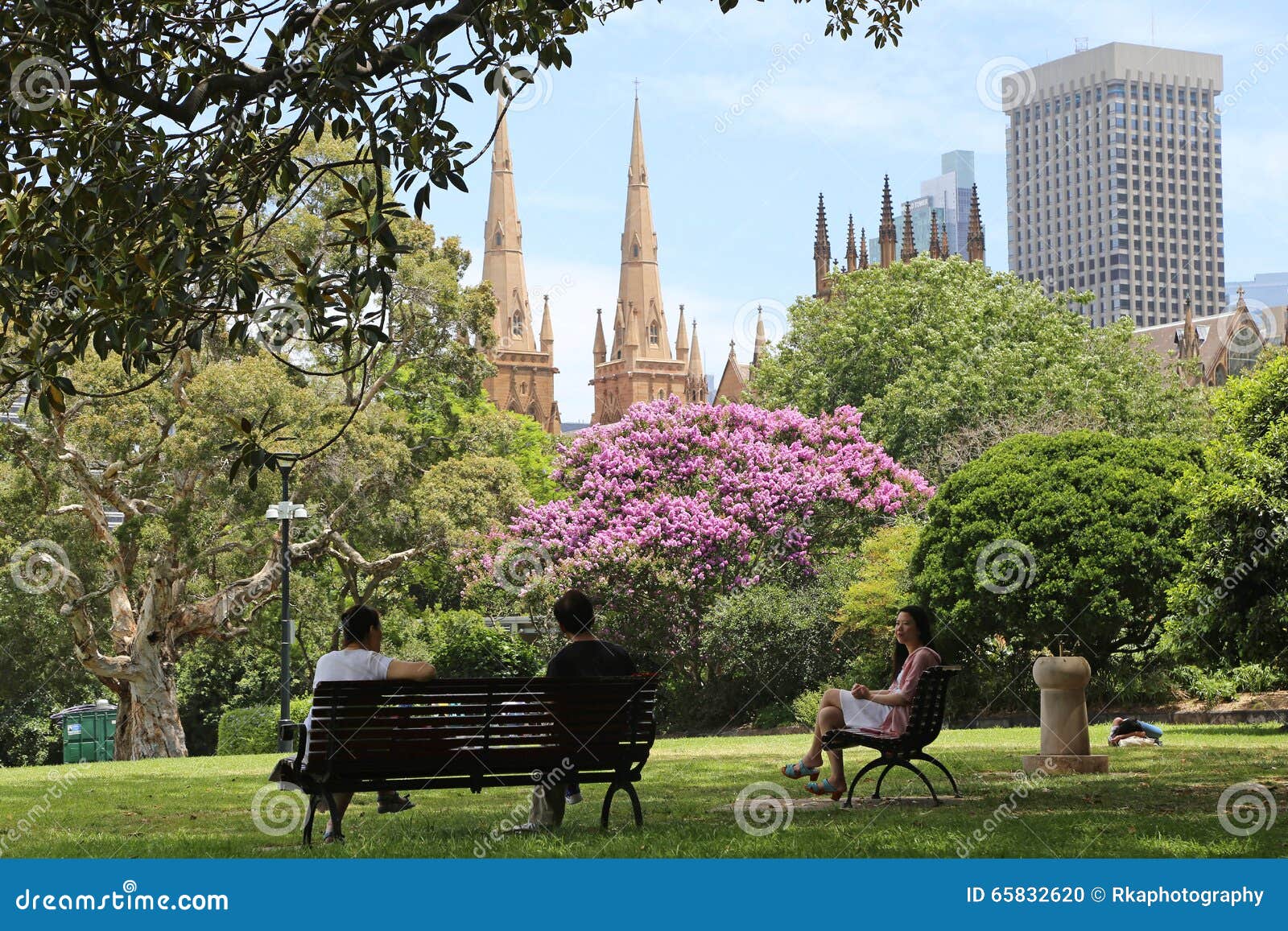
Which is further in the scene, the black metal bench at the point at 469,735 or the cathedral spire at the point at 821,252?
the cathedral spire at the point at 821,252

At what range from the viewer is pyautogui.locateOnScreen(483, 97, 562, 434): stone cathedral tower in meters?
132

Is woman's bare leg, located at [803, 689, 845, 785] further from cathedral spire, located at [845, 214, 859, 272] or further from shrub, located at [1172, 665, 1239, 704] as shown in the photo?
cathedral spire, located at [845, 214, 859, 272]

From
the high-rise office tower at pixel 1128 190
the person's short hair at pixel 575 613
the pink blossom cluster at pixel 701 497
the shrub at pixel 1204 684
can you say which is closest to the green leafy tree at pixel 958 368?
the pink blossom cluster at pixel 701 497

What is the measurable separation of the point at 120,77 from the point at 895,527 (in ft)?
81.5

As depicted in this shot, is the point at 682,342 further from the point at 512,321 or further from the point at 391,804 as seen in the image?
the point at 391,804

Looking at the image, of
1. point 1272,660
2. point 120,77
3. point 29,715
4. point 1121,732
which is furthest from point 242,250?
point 29,715

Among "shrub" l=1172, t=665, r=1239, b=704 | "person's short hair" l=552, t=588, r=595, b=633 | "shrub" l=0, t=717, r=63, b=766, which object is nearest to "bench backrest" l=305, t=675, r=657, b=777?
"person's short hair" l=552, t=588, r=595, b=633

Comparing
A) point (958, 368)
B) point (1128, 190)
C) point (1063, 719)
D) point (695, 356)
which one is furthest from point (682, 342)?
point (1063, 719)

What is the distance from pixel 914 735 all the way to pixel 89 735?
32029 mm

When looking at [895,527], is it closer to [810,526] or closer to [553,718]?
[810,526]

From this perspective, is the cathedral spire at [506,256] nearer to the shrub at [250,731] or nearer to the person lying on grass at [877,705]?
the shrub at [250,731]

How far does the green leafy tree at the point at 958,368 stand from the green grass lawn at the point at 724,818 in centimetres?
2334

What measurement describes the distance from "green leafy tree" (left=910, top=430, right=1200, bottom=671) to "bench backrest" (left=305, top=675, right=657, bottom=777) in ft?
51.2

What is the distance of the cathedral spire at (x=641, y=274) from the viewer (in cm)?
13470
